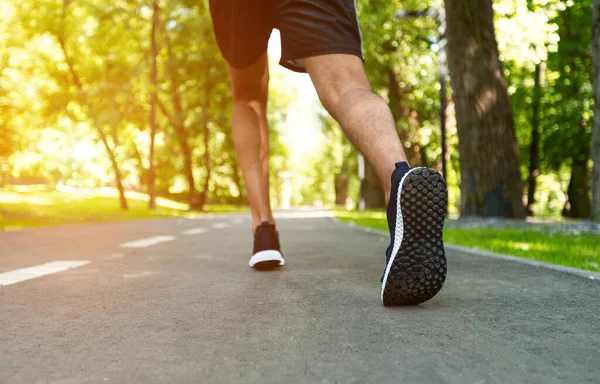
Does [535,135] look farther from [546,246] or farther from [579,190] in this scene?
[546,246]

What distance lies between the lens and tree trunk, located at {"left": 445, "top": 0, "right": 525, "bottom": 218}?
32.5 ft

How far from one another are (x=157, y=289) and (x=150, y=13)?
2375cm

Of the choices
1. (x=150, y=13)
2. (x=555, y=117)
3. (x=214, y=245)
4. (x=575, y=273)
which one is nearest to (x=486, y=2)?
(x=214, y=245)

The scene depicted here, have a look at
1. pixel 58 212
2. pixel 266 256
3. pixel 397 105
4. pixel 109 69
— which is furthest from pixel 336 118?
pixel 109 69

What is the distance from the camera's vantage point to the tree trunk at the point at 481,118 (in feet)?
32.5

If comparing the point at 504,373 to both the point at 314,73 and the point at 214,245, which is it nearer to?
the point at 314,73

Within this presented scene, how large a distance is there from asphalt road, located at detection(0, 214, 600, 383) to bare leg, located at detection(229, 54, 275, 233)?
25.1 inches

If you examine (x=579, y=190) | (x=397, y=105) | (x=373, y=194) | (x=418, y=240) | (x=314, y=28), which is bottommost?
(x=418, y=240)

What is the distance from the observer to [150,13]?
81.9 feet

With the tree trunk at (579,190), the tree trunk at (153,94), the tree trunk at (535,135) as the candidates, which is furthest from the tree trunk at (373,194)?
the tree trunk at (153,94)

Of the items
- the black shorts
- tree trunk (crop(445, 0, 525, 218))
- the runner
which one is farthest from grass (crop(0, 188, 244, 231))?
the black shorts

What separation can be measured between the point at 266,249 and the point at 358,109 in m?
1.23

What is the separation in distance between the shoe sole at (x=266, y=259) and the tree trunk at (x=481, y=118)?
691cm

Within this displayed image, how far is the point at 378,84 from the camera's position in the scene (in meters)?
20.9
